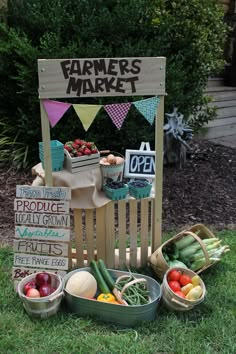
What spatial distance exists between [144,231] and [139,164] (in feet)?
1.54

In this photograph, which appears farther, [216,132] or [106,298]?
[216,132]

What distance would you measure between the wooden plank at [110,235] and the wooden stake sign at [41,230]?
11.8 inches

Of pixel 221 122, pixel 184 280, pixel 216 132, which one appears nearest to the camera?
pixel 184 280

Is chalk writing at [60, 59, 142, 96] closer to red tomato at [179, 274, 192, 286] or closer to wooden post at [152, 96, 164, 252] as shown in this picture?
wooden post at [152, 96, 164, 252]

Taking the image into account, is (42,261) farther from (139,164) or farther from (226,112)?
(226,112)

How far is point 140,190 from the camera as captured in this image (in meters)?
2.97

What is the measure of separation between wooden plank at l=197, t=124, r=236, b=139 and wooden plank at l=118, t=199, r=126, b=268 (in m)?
4.14

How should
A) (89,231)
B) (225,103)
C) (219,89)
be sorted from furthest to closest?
(219,89)
(225,103)
(89,231)

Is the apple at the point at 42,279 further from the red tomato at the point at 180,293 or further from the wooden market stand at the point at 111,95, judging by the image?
the red tomato at the point at 180,293

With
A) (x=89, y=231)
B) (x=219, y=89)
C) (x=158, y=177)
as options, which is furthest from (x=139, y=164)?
(x=219, y=89)

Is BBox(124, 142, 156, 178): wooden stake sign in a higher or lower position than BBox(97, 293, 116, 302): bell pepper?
higher

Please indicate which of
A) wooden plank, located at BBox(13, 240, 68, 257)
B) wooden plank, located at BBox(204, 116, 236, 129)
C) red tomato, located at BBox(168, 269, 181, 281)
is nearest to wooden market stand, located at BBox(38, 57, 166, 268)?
wooden plank, located at BBox(13, 240, 68, 257)

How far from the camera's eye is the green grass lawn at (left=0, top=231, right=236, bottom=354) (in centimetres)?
245

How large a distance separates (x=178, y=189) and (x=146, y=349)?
96.7 inches
